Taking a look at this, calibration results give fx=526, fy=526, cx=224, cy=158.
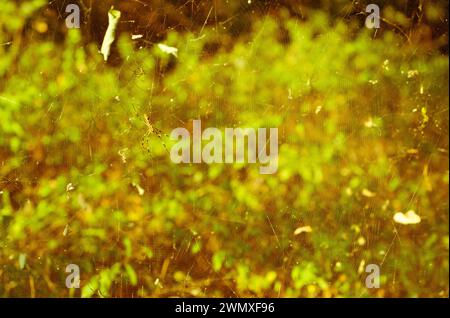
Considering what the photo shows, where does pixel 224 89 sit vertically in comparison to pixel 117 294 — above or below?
above

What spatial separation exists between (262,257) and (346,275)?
290mm

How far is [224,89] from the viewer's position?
66.9 inches

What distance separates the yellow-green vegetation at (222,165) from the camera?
1.68 metres

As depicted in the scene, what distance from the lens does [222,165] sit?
5.65 ft

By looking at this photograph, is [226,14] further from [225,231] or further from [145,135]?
[225,231]

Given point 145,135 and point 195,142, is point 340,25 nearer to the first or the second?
point 195,142

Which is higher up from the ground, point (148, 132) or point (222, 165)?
point (148, 132)

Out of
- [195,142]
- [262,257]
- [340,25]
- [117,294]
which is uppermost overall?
[340,25]

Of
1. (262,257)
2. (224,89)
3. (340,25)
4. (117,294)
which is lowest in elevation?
(117,294)

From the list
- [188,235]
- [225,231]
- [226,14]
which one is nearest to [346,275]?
[225,231]

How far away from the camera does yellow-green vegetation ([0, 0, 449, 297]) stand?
1.68 m

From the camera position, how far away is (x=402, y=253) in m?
1.78

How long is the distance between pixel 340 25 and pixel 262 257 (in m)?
0.80

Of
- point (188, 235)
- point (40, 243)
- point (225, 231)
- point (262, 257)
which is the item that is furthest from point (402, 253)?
point (40, 243)
